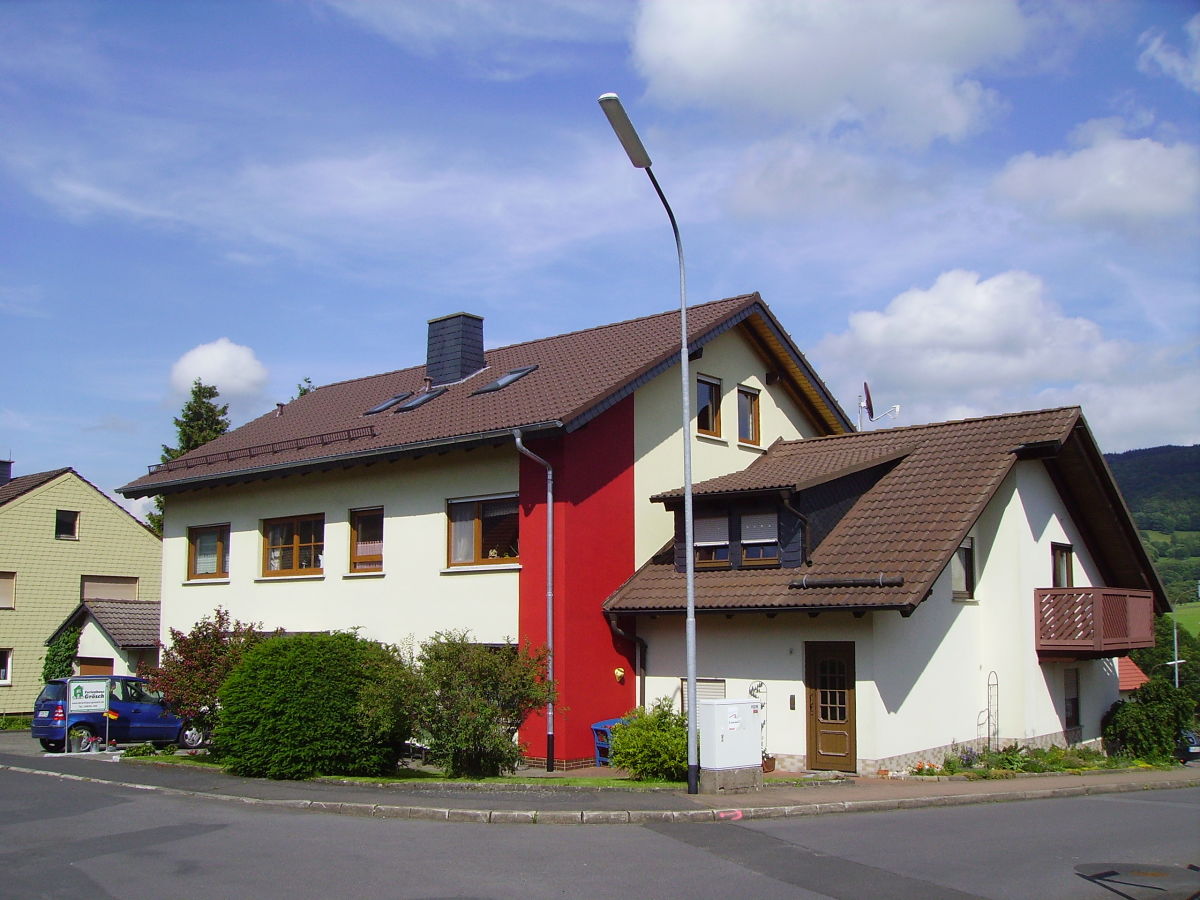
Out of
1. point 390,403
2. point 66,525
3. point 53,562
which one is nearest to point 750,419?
point 390,403

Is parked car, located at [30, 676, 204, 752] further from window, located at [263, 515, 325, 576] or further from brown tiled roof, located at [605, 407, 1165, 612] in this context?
brown tiled roof, located at [605, 407, 1165, 612]

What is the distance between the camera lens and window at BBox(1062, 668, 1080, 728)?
21.1 meters

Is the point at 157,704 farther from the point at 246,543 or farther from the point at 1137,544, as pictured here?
the point at 1137,544

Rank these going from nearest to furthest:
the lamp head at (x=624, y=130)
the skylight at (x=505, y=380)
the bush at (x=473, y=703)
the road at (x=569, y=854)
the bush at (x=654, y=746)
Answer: the road at (x=569, y=854) < the lamp head at (x=624, y=130) < the bush at (x=654, y=746) < the bush at (x=473, y=703) < the skylight at (x=505, y=380)

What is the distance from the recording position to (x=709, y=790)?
13.9m

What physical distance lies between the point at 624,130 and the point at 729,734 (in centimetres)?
740

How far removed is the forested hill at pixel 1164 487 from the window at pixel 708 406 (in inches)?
2879

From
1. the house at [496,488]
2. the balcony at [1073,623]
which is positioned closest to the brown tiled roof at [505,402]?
the house at [496,488]

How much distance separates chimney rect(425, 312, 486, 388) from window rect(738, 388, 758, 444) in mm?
5990

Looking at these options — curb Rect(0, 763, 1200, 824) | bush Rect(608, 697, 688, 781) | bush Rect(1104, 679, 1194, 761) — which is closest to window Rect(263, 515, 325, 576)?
curb Rect(0, 763, 1200, 824)

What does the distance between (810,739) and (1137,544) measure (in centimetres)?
966

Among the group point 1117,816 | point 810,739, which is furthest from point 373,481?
point 1117,816

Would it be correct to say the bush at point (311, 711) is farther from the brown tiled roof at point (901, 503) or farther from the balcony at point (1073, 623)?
the balcony at point (1073, 623)

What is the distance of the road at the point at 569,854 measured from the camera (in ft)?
29.7
